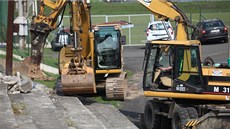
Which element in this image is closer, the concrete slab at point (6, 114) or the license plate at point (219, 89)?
the concrete slab at point (6, 114)

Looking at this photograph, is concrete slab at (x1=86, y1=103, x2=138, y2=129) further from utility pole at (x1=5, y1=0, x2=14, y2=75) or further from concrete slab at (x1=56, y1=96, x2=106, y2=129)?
utility pole at (x1=5, y1=0, x2=14, y2=75)

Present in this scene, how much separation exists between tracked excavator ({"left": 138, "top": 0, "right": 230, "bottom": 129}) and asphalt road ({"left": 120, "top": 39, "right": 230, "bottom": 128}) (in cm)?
211

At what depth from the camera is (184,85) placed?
52.4 feet

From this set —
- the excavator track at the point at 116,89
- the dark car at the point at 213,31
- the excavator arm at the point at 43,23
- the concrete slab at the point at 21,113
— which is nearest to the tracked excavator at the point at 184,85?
the concrete slab at the point at 21,113

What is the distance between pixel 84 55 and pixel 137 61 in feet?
38.0

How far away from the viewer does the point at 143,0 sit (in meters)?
17.8

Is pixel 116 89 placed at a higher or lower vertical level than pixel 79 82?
lower

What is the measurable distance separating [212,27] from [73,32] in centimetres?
2144

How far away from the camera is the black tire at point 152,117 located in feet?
56.4

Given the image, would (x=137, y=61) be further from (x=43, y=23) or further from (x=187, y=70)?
(x=187, y=70)

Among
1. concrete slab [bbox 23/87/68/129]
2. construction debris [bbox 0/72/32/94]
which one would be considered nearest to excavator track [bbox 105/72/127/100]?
concrete slab [bbox 23/87/68/129]

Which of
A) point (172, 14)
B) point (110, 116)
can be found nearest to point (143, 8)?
point (110, 116)

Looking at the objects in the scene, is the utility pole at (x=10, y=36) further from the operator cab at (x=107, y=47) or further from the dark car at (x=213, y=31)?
the dark car at (x=213, y=31)

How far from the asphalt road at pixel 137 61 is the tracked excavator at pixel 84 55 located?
0.76 meters
